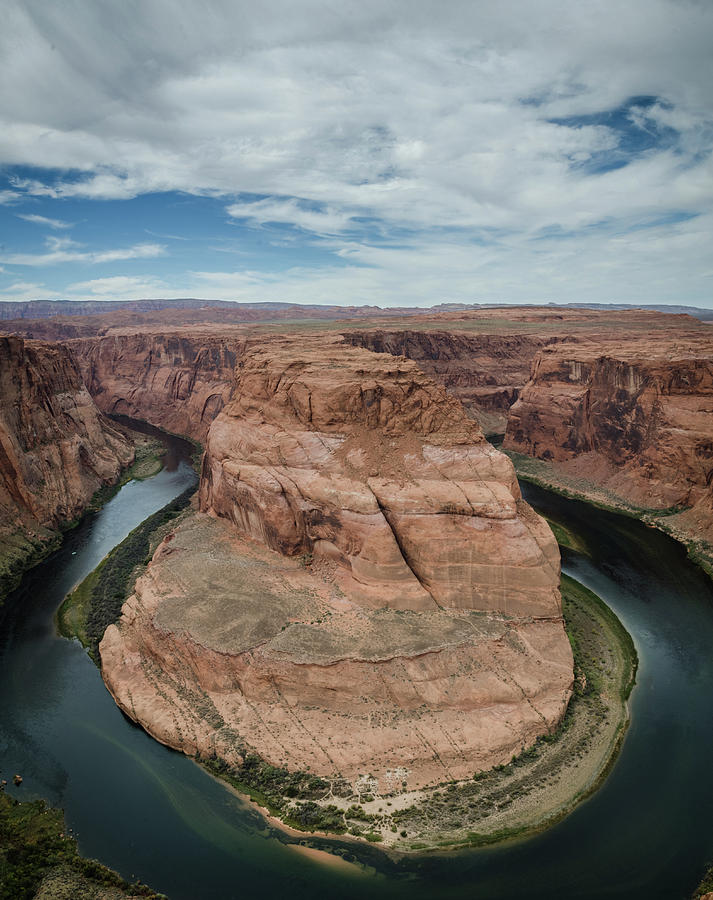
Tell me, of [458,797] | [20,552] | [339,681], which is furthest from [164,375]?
[458,797]

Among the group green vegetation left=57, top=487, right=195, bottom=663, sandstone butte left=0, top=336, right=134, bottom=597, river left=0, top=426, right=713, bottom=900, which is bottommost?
river left=0, top=426, right=713, bottom=900

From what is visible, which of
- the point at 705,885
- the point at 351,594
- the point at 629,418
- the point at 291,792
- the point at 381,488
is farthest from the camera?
the point at 629,418

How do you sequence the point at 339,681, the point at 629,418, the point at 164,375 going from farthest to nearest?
the point at 164,375, the point at 629,418, the point at 339,681

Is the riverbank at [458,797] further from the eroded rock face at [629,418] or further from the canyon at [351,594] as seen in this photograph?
the eroded rock face at [629,418]

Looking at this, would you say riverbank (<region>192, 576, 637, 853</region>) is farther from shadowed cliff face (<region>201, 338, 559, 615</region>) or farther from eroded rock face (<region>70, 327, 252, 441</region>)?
eroded rock face (<region>70, 327, 252, 441</region>)

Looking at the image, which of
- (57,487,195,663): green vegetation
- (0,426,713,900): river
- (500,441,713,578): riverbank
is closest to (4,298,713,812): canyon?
(500,441,713,578): riverbank

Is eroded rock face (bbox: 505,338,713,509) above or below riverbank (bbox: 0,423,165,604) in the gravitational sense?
above

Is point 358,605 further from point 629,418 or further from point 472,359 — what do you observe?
point 472,359
